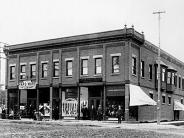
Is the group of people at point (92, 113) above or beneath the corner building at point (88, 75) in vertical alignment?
beneath

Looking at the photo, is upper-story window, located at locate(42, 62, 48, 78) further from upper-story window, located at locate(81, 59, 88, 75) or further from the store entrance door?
the store entrance door

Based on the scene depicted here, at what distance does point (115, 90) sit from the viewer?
36.8m

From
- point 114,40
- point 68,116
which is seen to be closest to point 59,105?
point 68,116

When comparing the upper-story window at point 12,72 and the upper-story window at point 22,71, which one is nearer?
the upper-story window at point 22,71

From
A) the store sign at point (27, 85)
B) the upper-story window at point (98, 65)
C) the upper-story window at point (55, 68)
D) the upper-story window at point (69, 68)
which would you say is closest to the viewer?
the upper-story window at point (98, 65)

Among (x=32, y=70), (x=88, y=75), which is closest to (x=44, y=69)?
Answer: (x=32, y=70)

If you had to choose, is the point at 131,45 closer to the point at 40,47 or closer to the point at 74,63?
Answer: the point at 74,63

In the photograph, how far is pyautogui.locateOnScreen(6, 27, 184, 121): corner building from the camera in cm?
3650

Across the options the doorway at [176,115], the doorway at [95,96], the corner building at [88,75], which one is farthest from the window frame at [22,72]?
the doorway at [176,115]

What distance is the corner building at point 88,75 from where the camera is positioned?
120ft

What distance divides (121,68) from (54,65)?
8832mm

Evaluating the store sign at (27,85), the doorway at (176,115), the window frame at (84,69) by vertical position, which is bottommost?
the doorway at (176,115)

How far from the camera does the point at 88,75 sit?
3856cm

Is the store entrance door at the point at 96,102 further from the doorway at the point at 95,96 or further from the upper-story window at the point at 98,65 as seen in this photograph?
the upper-story window at the point at 98,65
